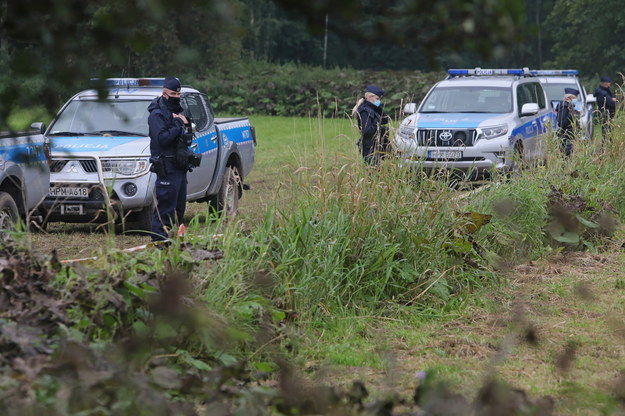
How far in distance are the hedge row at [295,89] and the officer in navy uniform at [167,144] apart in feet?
97.1

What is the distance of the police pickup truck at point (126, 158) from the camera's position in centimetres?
1109

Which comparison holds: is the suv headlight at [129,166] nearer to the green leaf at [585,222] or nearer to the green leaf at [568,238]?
the green leaf at [568,238]

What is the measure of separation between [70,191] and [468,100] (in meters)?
8.41

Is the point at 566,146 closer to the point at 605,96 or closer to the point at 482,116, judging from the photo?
the point at 482,116

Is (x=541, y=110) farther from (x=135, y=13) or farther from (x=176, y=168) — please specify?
(x=135, y=13)

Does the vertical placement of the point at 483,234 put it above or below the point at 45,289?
below

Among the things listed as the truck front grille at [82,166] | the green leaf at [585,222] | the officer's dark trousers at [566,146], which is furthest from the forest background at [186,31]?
the officer's dark trousers at [566,146]

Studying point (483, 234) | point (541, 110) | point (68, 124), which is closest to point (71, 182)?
point (68, 124)

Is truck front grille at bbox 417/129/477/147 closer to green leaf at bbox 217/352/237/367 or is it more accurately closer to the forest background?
green leaf at bbox 217/352/237/367

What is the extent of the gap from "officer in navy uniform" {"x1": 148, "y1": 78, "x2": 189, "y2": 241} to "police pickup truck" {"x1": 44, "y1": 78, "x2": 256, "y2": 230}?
9.0 inches

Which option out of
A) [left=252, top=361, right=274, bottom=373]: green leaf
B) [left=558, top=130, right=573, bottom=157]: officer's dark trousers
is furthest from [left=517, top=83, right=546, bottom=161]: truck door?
[left=252, top=361, right=274, bottom=373]: green leaf

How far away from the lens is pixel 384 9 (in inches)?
93.0

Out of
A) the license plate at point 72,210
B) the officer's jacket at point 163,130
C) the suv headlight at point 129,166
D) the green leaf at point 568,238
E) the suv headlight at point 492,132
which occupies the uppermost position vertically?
the officer's jacket at point 163,130

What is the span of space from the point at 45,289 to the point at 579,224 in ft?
21.7
